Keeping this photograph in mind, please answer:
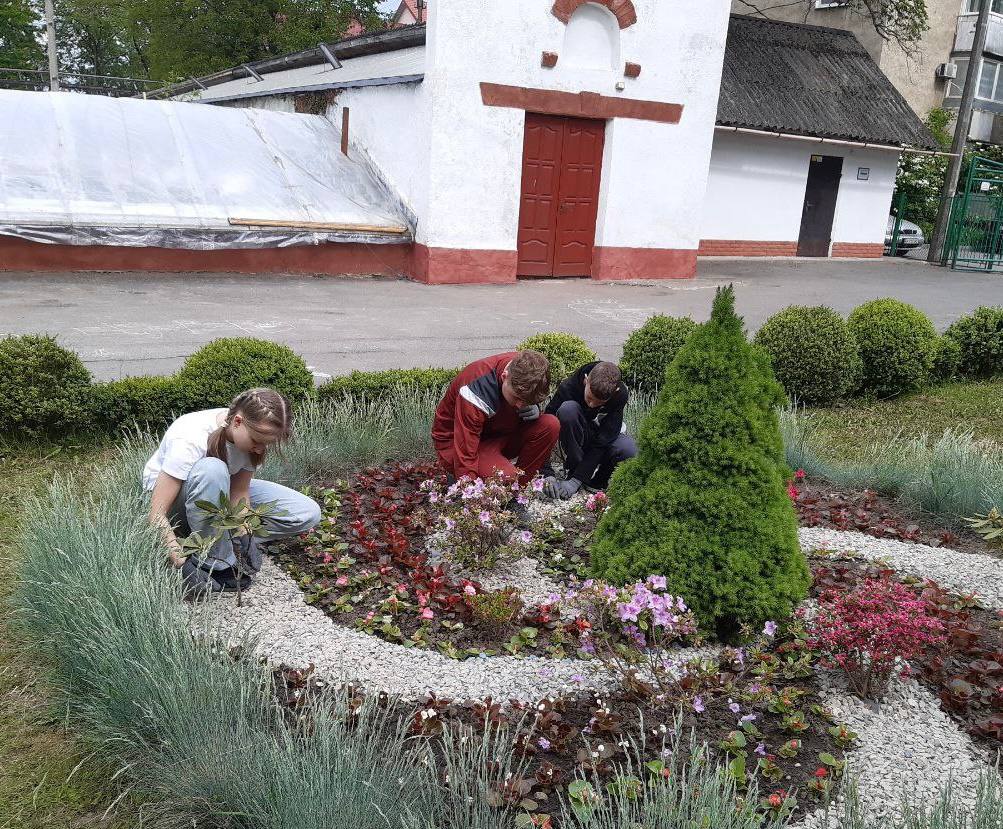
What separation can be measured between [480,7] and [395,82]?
1931mm

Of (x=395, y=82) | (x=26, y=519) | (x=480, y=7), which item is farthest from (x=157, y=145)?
(x=26, y=519)

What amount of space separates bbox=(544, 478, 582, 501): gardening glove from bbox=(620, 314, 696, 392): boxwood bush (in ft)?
7.42

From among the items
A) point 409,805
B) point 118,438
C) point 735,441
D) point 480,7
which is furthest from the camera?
point 480,7

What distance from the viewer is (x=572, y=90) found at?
14.4m

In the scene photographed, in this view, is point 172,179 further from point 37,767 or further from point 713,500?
point 713,500

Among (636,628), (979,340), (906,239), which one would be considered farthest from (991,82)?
(636,628)

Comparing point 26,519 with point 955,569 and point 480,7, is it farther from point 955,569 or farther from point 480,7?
point 480,7

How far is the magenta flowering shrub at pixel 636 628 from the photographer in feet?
11.0

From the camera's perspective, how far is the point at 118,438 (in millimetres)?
6223

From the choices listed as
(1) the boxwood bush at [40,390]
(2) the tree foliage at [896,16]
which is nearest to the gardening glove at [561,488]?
(1) the boxwood bush at [40,390]

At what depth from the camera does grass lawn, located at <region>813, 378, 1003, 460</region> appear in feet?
24.4

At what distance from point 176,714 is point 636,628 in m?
1.68

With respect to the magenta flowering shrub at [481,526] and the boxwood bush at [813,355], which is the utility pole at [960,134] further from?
the magenta flowering shrub at [481,526]

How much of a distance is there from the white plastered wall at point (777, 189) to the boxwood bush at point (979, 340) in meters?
11.0
